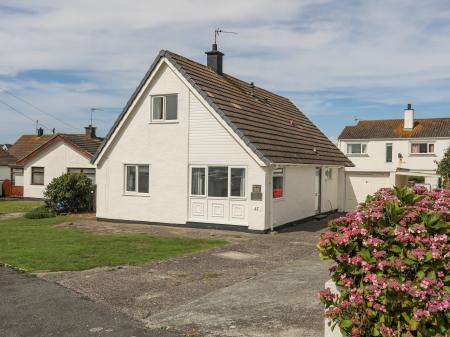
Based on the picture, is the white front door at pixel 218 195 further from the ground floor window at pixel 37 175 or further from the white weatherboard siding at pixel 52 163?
the ground floor window at pixel 37 175

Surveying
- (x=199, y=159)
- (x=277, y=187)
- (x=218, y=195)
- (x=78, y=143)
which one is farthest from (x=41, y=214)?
(x=277, y=187)

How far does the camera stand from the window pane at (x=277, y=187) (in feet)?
59.9

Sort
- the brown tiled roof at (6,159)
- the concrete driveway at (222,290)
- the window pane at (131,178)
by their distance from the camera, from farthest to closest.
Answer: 1. the brown tiled roof at (6,159)
2. the window pane at (131,178)
3. the concrete driveway at (222,290)

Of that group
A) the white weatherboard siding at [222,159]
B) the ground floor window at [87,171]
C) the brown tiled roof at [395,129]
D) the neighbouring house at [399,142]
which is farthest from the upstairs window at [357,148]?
the white weatherboard siding at [222,159]

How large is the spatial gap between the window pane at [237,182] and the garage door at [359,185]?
11.5m

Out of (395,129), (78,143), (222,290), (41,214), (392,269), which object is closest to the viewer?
(392,269)

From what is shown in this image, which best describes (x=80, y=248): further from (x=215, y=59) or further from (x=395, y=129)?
(x=395, y=129)

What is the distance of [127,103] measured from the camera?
20.2m

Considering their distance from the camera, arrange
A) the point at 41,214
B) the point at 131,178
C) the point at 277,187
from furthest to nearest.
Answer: the point at 41,214
the point at 131,178
the point at 277,187

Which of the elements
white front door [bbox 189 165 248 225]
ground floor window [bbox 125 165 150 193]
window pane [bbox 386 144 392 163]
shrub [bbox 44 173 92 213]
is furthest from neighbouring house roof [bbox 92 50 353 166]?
window pane [bbox 386 144 392 163]

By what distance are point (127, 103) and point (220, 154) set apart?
5.13 metres

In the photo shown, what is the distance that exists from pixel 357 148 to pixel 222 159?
103ft

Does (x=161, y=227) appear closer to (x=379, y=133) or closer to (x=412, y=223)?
(x=412, y=223)

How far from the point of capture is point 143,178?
66.7 feet
